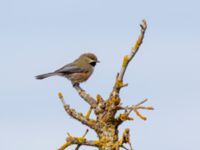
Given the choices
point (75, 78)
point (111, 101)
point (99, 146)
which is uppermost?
point (75, 78)

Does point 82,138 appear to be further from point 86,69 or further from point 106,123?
point 86,69

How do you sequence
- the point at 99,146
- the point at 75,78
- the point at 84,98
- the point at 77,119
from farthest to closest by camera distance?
the point at 75,78
the point at 84,98
the point at 77,119
the point at 99,146

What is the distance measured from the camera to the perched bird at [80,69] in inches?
800

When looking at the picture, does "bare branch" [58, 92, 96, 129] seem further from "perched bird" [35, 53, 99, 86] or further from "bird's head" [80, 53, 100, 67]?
"bird's head" [80, 53, 100, 67]

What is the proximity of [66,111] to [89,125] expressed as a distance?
0.47m

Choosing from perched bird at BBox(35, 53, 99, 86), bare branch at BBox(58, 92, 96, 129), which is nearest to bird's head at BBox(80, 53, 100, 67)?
perched bird at BBox(35, 53, 99, 86)

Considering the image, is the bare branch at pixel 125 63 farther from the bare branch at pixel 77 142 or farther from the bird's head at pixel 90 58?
the bird's head at pixel 90 58

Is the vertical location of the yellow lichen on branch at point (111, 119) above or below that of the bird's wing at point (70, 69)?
below

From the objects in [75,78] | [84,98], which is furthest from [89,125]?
[75,78]

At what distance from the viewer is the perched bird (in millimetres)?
20312

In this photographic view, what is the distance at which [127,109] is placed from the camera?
10906mm

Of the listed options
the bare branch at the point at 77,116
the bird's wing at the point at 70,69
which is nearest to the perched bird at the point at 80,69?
the bird's wing at the point at 70,69

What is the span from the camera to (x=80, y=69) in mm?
20922

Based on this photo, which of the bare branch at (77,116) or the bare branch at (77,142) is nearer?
the bare branch at (77,142)
